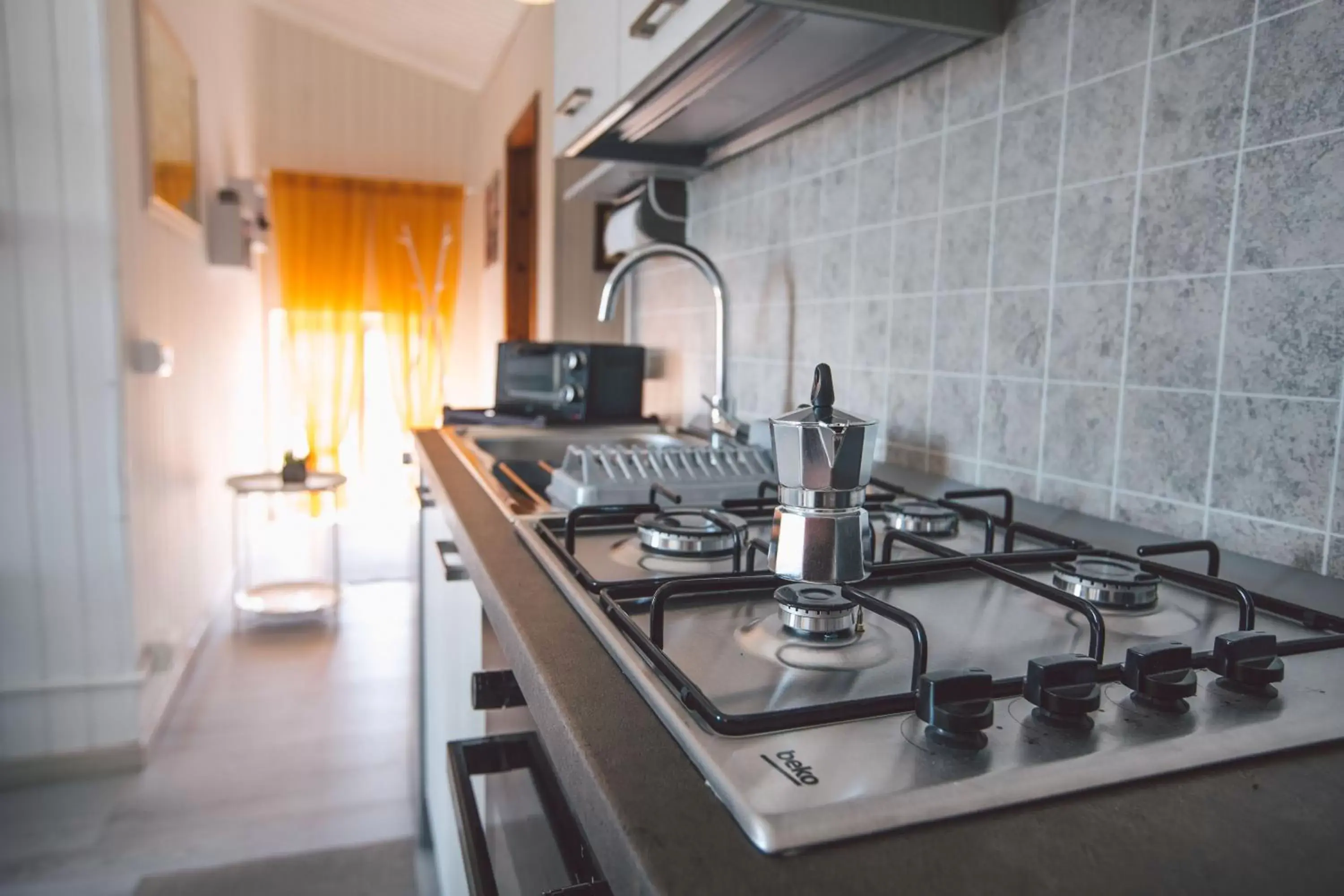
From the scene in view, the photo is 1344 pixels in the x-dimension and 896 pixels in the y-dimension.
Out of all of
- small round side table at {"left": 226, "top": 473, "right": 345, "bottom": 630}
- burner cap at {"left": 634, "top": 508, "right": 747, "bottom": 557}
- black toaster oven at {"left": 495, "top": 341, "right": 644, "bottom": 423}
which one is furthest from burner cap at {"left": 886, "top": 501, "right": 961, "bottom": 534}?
small round side table at {"left": 226, "top": 473, "right": 345, "bottom": 630}

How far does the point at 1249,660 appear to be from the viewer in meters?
0.51

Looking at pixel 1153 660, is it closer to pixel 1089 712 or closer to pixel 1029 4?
pixel 1089 712

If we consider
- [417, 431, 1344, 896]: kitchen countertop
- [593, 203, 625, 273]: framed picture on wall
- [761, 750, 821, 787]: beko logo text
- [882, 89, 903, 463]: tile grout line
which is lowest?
[417, 431, 1344, 896]: kitchen countertop

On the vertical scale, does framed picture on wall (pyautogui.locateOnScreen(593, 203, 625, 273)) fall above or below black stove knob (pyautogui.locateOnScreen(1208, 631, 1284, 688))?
above

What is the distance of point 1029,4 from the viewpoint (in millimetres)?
1062

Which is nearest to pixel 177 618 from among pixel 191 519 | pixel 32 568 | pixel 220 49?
pixel 191 519

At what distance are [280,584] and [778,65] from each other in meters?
3.12

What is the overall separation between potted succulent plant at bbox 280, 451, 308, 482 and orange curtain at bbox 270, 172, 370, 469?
7.53 ft

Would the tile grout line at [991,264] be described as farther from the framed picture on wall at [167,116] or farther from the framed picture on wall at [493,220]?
the framed picture on wall at [493,220]

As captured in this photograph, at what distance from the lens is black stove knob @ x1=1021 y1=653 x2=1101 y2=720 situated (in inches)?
18.0

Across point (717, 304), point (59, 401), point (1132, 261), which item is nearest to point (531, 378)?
point (717, 304)

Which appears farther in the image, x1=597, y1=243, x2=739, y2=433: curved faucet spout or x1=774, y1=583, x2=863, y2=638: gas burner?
x1=597, y1=243, x2=739, y2=433: curved faucet spout

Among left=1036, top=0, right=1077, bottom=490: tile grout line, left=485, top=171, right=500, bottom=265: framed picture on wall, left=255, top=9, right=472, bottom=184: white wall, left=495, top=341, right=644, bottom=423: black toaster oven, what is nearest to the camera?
left=1036, top=0, right=1077, bottom=490: tile grout line

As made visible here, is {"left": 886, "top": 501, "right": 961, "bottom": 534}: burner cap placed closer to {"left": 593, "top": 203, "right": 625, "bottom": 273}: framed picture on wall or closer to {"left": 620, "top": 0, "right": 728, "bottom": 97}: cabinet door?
{"left": 620, "top": 0, "right": 728, "bottom": 97}: cabinet door
